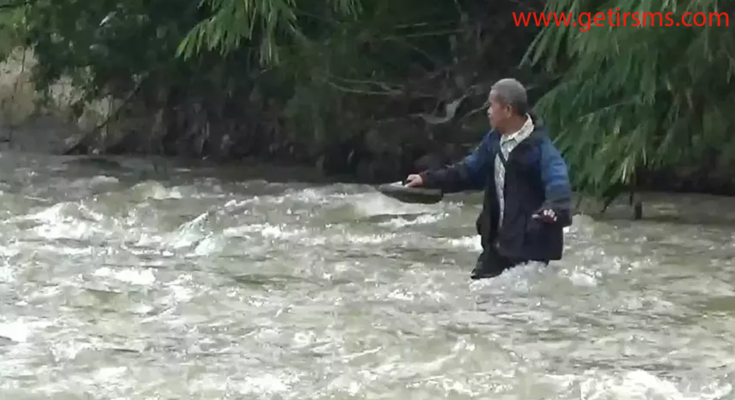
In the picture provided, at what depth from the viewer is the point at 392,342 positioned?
A: 555cm

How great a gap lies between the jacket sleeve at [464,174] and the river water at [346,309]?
1.71 ft

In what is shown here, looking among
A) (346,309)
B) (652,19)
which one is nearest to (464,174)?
(346,309)

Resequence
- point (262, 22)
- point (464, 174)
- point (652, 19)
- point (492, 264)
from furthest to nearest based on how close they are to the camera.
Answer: point (262, 22) < point (652, 19) < point (492, 264) < point (464, 174)

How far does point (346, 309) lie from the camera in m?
6.22

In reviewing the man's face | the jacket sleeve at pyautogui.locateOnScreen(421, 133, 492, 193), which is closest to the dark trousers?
the jacket sleeve at pyautogui.locateOnScreen(421, 133, 492, 193)

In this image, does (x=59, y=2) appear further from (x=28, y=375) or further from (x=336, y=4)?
(x=28, y=375)

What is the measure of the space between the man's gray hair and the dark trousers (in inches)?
29.5

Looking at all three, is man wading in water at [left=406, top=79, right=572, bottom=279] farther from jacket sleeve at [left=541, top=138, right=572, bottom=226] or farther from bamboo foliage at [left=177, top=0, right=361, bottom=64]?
bamboo foliage at [left=177, top=0, right=361, bottom=64]

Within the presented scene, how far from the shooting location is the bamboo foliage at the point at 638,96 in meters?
8.46

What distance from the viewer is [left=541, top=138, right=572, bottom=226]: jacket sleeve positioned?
6082 millimetres

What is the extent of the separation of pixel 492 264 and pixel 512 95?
93 cm

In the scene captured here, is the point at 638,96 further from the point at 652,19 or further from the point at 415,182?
the point at 415,182

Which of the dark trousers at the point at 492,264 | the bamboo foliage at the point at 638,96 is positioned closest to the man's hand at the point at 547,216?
the dark trousers at the point at 492,264

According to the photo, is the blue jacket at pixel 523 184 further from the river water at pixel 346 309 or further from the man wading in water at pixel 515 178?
the river water at pixel 346 309
